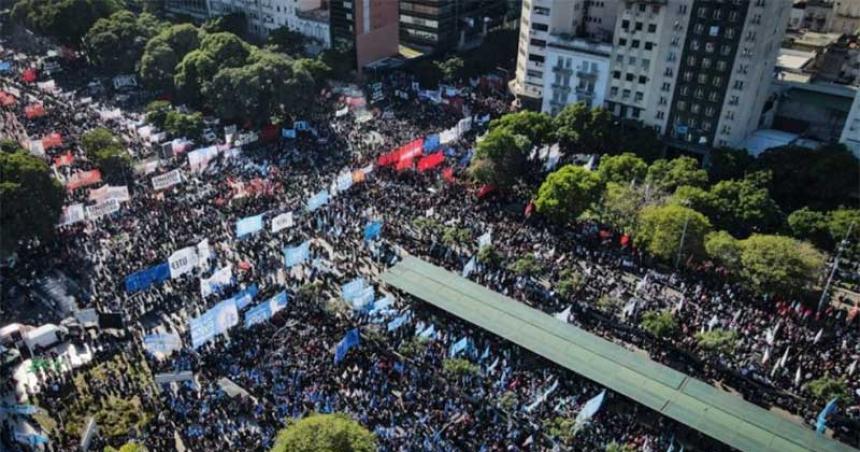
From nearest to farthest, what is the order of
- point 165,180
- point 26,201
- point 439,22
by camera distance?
point 26,201 → point 165,180 → point 439,22

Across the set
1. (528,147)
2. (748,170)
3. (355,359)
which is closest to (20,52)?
(528,147)

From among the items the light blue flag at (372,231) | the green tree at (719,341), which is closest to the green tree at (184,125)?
the light blue flag at (372,231)

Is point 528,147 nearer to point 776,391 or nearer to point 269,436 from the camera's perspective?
point 776,391

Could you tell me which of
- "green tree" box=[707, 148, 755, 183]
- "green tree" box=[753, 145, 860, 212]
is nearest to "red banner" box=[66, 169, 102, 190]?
"green tree" box=[707, 148, 755, 183]

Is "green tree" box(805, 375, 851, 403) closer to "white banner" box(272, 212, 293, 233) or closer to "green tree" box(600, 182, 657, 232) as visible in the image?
"green tree" box(600, 182, 657, 232)

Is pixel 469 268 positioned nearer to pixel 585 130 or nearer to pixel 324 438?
pixel 324 438

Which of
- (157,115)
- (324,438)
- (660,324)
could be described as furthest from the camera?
(157,115)

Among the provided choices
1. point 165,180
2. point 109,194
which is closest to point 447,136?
point 165,180
